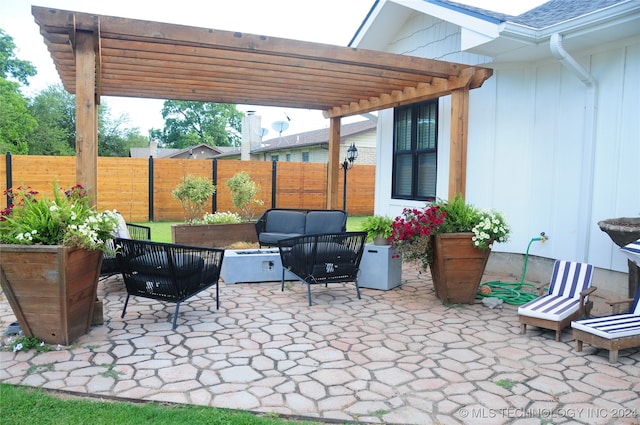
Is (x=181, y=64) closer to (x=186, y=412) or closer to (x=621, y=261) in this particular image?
(x=186, y=412)

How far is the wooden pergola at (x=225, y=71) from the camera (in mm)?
4129

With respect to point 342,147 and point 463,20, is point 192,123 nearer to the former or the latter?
point 342,147

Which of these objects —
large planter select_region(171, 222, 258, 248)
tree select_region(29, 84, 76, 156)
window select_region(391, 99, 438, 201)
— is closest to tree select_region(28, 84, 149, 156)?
tree select_region(29, 84, 76, 156)

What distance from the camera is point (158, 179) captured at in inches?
520

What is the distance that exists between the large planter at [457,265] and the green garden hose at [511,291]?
423 millimetres

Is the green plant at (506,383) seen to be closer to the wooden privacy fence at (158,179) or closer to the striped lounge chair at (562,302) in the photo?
the striped lounge chair at (562,302)

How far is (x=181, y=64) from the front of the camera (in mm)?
5387

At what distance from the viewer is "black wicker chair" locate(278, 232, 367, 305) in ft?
16.5

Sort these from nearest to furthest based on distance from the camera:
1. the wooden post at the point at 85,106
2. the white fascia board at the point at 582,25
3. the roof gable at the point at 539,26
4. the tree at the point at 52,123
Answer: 1. the wooden post at the point at 85,106
2. the white fascia board at the point at 582,25
3. the roof gable at the point at 539,26
4. the tree at the point at 52,123

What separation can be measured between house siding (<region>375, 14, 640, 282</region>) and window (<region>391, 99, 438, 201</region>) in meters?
0.27

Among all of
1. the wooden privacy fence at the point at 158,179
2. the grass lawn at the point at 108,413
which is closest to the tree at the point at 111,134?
the wooden privacy fence at the point at 158,179

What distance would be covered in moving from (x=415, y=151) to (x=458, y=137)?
1.92m

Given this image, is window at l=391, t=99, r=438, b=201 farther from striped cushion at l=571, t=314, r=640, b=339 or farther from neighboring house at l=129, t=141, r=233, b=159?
neighboring house at l=129, t=141, r=233, b=159

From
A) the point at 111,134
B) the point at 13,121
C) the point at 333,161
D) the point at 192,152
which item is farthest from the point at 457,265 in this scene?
the point at 192,152
